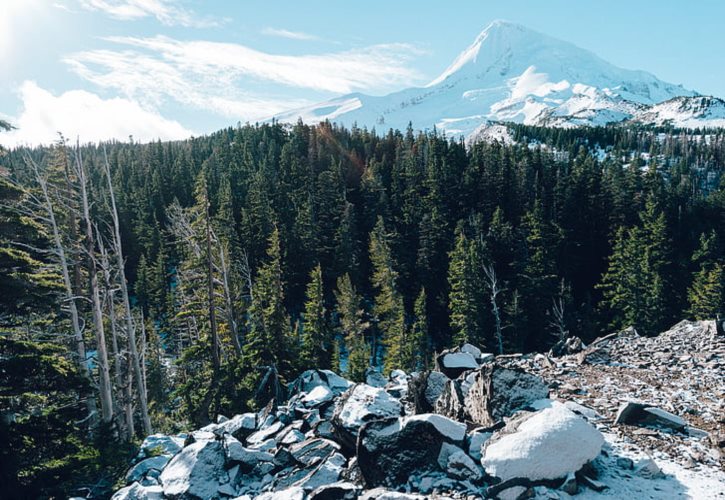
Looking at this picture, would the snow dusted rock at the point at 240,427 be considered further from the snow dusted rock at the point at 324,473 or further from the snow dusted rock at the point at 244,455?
the snow dusted rock at the point at 324,473

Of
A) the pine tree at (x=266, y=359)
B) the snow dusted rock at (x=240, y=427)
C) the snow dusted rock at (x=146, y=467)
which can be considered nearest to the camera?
A: the snow dusted rock at (x=146, y=467)

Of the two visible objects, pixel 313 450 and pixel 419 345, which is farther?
pixel 419 345

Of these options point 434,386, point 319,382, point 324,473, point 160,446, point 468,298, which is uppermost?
point 434,386

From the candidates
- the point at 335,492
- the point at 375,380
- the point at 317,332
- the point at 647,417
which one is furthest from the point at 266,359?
the point at 317,332

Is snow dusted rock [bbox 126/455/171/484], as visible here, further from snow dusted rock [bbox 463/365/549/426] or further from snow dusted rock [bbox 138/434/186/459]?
snow dusted rock [bbox 463/365/549/426]

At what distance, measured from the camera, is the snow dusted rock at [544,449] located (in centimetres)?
716

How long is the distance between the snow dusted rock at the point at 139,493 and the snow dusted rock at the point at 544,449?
6.64 metres

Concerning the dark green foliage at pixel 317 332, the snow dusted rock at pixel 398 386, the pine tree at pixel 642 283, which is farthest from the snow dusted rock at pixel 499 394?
the pine tree at pixel 642 283

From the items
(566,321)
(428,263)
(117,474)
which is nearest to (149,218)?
(428,263)

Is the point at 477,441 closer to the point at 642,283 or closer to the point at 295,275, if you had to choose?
the point at 642,283

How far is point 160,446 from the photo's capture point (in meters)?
11.4

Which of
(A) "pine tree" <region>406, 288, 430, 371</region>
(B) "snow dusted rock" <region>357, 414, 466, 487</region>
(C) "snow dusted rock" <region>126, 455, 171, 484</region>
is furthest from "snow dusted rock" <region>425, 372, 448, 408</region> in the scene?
(A) "pine tree" <region>406, 288, 430, 371</region>

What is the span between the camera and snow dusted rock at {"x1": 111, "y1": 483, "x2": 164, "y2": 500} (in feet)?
29.5

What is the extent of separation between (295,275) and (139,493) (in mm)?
43945
